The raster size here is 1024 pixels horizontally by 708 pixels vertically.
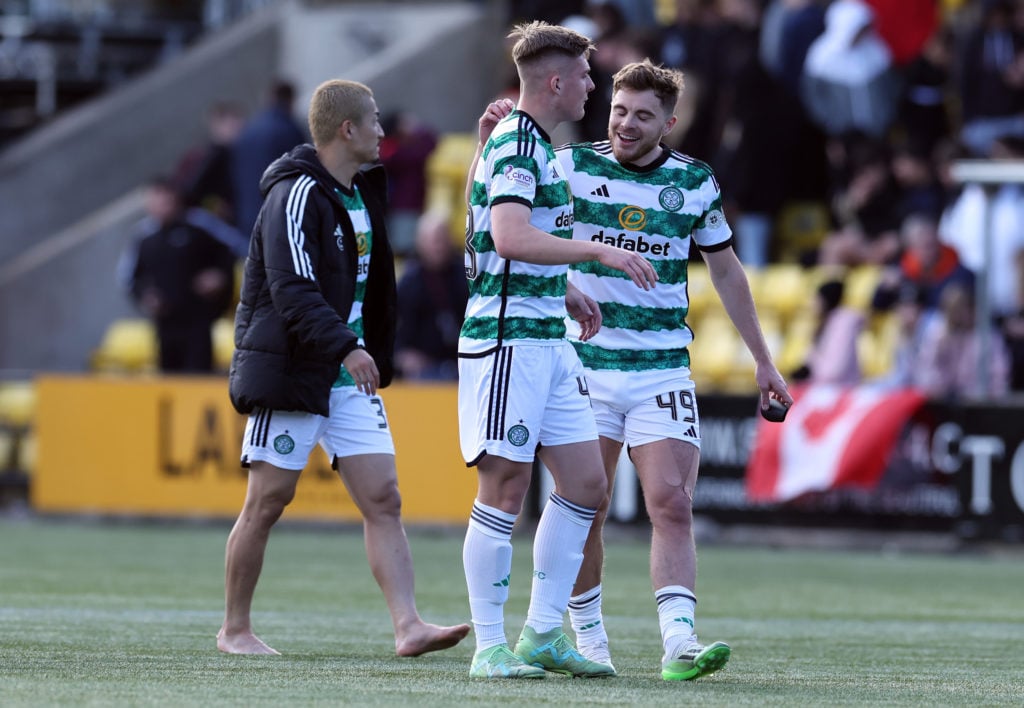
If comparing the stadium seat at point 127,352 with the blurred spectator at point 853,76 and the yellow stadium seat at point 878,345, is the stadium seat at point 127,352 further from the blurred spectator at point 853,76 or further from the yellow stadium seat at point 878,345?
the yellow stadium seat at point 878,345

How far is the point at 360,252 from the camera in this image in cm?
801

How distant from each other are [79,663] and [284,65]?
57.1 ft

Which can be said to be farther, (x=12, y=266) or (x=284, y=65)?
(x=284, y=65)

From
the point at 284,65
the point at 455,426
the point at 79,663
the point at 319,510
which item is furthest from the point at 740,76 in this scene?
the point at 79,663

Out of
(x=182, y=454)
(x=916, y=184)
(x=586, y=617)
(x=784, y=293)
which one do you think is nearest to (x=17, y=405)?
(x=182, y=454)

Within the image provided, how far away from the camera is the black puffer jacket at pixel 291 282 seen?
764 centimetres

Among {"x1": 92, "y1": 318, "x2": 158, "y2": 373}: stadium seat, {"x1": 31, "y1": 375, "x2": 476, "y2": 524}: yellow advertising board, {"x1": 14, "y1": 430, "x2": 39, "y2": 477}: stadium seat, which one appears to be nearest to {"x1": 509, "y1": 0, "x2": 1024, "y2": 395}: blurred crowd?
{"x1": 31, "y1": 375, "x2": 476, "y2": 524}: yellow advertising board

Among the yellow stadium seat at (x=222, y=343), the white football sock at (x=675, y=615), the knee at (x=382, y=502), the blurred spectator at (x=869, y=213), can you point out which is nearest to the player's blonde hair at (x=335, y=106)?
the knee at (x=382, y=502)

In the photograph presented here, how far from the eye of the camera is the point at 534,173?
6949 mm

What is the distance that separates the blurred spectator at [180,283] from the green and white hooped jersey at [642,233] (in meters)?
11.5

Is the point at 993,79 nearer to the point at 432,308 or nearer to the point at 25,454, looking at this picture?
the point at 432,308

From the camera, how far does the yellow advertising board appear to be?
16.5 m

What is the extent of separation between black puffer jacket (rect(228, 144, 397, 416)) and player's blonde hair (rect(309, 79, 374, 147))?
11cm

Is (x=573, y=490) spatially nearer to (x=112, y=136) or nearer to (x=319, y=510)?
(x=319, y=510)
